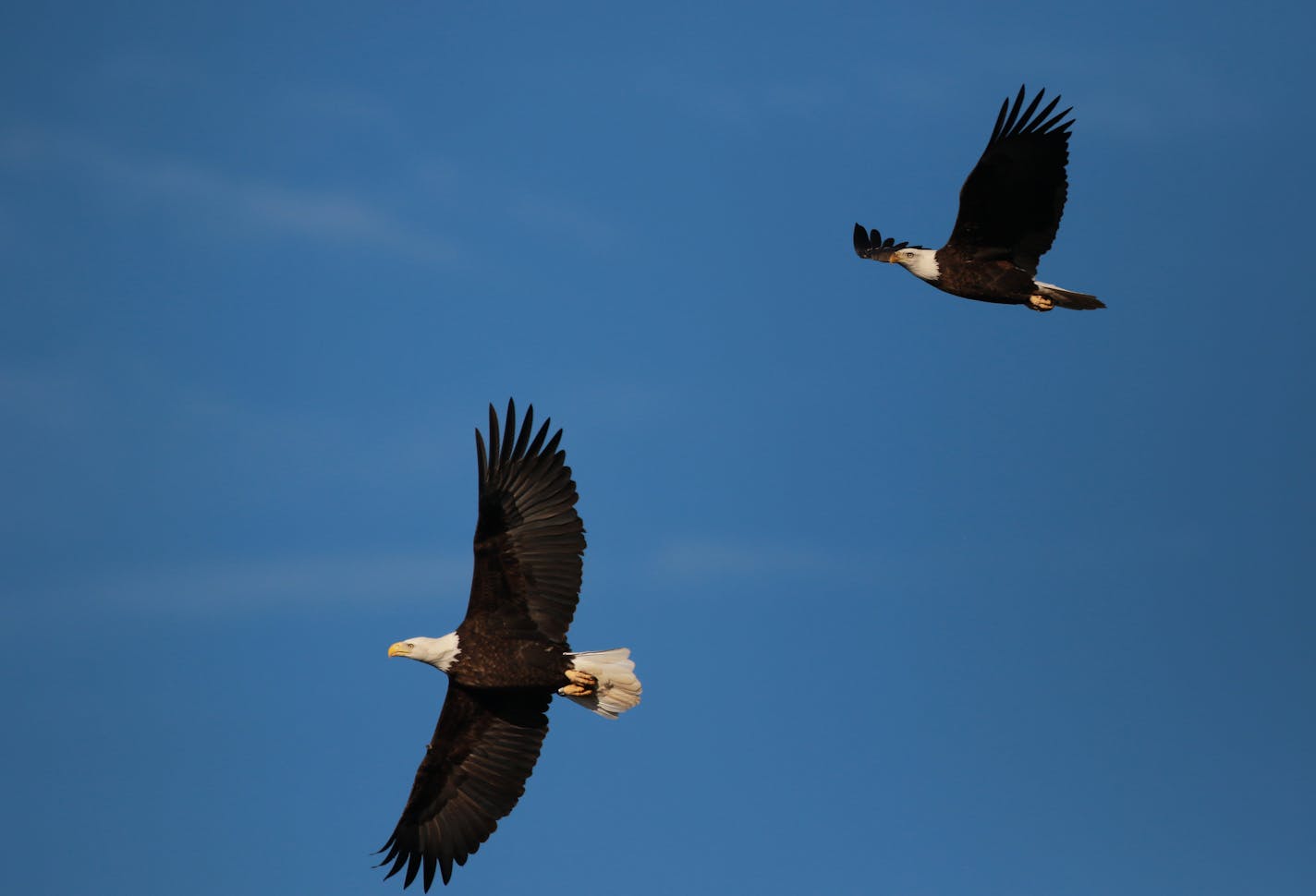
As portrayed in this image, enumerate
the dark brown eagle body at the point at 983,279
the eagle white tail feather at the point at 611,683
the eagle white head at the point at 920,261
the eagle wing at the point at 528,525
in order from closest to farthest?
the eagle wing at the point at 528,525 < the eagle white tail feather at the point at 611,683 < the dark brown eagle body at the point at 983,279 < the eagle white head at the point at 920,261

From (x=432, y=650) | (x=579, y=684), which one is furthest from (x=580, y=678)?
(x=432, y=650)

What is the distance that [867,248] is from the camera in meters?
17.0

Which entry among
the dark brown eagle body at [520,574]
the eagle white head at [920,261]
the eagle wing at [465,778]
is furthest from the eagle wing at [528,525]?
the eagle white head at [920,261]

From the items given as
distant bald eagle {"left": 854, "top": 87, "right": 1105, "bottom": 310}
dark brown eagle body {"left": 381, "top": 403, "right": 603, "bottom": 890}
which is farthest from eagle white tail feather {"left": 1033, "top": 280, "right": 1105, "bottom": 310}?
dark brown eagle body {"left": 381, "top": 403, "right": 603, "bottom": 890}

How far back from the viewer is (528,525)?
40.2ft

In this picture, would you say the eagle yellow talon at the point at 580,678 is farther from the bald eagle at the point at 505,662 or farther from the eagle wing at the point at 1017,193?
the eagle wing at the point at 1017,193

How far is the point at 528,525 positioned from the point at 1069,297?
5.30 m

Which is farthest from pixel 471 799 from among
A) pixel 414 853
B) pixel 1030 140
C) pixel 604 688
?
pixel 1030 140

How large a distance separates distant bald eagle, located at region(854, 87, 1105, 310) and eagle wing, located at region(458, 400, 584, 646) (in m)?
4.43

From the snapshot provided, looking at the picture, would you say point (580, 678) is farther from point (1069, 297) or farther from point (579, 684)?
point (1069, 297)

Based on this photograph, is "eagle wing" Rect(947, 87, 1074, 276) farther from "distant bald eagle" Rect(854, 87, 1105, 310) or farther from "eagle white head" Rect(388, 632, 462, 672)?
"eagle white head" Rect(388, 632, 462, 672)

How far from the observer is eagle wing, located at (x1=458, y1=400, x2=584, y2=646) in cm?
1225

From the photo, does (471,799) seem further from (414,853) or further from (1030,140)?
(1030,140)

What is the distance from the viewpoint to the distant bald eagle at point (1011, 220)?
45.4 feet
